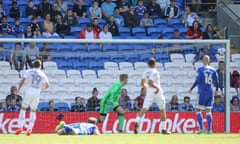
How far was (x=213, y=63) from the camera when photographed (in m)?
27.9

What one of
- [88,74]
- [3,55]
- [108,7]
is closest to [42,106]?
[88,74]

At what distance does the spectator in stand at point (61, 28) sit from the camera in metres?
30.1

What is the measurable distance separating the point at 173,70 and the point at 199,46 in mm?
1092

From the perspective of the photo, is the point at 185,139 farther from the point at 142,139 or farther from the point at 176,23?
the point at 176,23

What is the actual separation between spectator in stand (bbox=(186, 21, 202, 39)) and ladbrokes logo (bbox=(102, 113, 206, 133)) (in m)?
4.25

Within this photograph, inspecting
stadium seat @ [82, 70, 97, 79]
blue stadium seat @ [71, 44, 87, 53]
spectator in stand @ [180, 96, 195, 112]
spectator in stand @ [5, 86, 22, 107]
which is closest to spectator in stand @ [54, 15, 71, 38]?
blue stadium seat @ [71, 44, 87, 53]

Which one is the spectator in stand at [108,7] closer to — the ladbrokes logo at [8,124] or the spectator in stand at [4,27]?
the spectator in stand at [4,27]

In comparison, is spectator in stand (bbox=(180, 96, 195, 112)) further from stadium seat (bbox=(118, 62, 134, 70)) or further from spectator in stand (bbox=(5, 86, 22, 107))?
spectator in stand (bbox=(5, 86, 22, 107))

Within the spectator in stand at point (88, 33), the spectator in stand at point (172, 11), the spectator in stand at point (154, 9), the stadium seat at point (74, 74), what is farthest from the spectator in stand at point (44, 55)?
the spectator in stand at point (172, 11)

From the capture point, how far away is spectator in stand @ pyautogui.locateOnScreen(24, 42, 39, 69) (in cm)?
2653

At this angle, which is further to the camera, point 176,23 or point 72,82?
point 176,23

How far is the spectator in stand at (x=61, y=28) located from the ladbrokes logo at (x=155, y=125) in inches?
170

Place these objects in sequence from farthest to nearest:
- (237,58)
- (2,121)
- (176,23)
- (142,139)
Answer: (176,23), (237,58), (2,121), (142,139)

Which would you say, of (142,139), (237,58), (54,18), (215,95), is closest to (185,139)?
(142,139)
